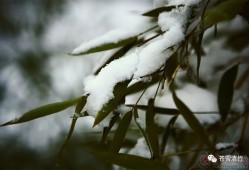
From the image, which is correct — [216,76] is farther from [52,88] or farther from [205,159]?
[52,88]

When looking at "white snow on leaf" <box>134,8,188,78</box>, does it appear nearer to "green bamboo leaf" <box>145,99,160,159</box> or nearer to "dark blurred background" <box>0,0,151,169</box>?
"green bamboo leaf" <box>145,99,160,159</box>

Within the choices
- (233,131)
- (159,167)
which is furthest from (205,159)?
(233,131)

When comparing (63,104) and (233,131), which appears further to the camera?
(233,131)

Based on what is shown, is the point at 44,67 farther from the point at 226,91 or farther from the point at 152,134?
the point at 152,134

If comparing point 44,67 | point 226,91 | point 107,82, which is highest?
point 107,82

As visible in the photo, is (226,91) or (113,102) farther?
(226,91)

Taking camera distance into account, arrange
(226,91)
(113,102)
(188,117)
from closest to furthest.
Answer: (113,102) → (188,117) → (226,91)

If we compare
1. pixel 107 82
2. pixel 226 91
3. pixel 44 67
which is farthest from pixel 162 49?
pixel 44 67

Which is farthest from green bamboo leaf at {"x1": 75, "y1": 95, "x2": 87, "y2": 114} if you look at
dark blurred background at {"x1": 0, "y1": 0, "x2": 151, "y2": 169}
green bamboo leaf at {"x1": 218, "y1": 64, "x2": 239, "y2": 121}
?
dark blurred background at {"x1": 0, "y1": 0, "x2": 151, "y2": 169}
